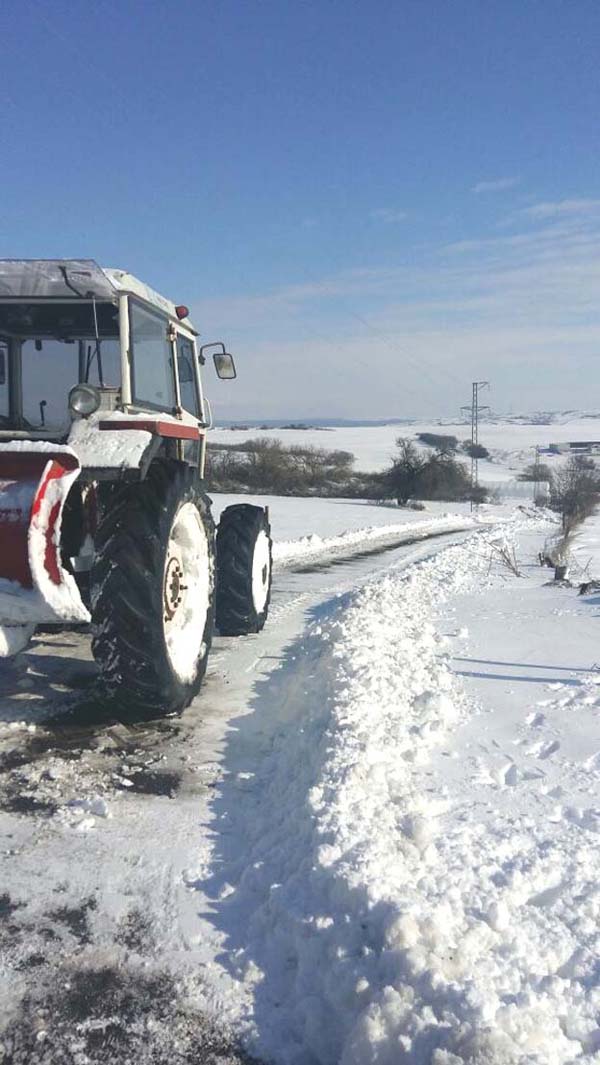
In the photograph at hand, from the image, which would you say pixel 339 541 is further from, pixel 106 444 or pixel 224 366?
pixel 106 444

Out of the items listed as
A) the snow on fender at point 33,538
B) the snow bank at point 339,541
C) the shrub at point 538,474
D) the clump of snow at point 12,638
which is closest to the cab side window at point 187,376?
the snow on fender at point 33,538

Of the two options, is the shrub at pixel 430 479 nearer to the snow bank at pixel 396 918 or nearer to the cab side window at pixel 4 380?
the cab side window at pixel 4 380

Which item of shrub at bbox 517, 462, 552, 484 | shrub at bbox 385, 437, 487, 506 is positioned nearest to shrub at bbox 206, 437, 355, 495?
shrub at bbox 385, 437, 487, 506

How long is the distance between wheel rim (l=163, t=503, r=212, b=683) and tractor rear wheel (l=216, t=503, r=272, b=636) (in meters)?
1.65

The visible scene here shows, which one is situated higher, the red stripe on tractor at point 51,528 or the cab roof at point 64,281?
the cab roof at point 64,281

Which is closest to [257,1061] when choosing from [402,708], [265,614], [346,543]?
[402,708]

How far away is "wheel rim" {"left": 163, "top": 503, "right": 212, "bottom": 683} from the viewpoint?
14.2 feet

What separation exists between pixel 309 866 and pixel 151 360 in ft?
11.6

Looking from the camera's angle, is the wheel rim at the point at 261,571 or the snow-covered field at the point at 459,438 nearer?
the wheel rim at the point at 261,571

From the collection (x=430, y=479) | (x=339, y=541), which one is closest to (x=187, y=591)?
(x=339, y=541)

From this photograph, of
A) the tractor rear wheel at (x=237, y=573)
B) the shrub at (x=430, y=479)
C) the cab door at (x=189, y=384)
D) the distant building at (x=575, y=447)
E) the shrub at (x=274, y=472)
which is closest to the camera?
the cab door at (x=189, y=384)

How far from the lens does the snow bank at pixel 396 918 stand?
1921 mm

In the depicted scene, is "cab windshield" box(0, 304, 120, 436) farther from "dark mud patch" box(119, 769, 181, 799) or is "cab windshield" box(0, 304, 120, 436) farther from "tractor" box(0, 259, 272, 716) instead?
"dark mud patch" box(119, 769, 181, 799)

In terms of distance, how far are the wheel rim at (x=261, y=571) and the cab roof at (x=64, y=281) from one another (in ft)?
8.29
